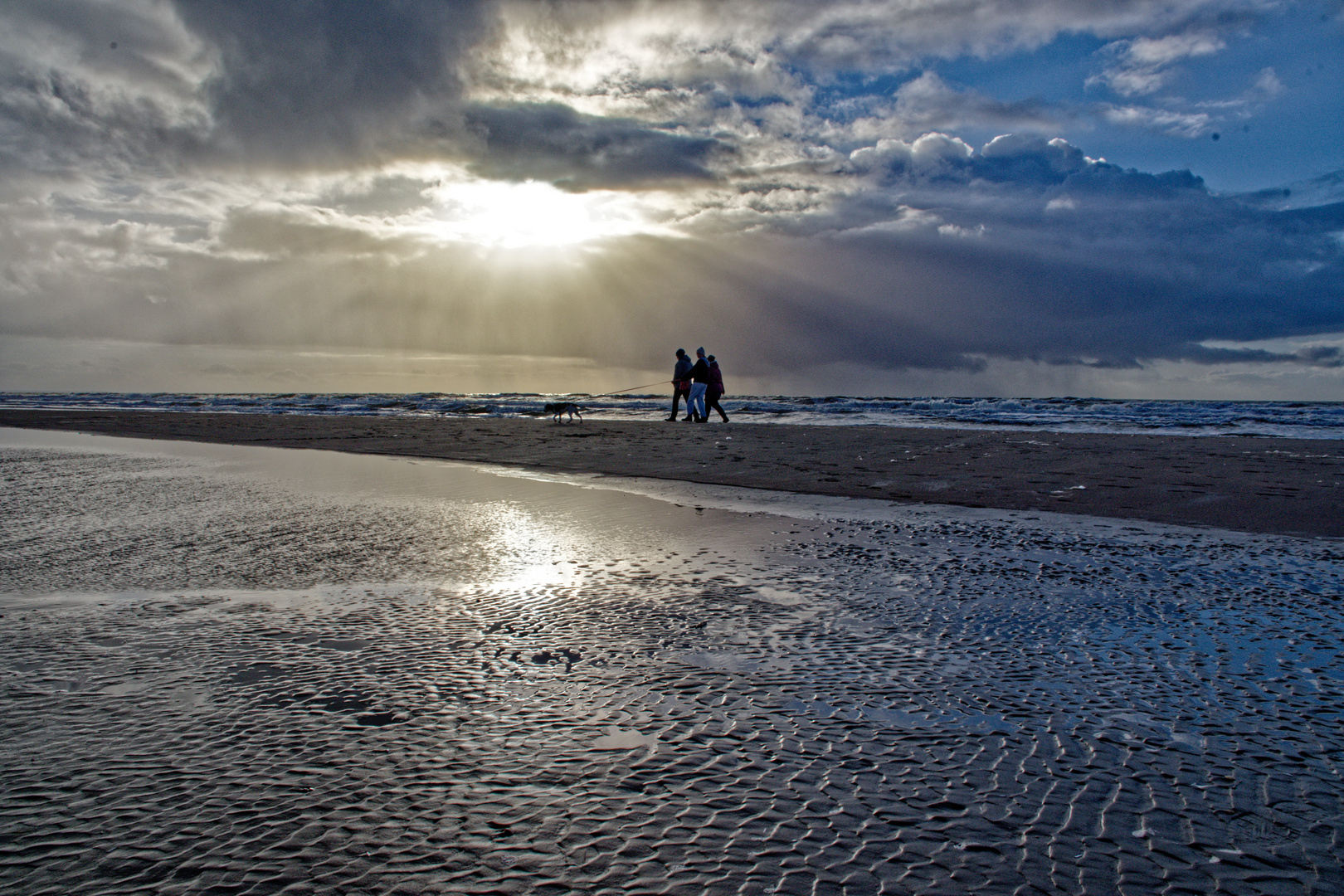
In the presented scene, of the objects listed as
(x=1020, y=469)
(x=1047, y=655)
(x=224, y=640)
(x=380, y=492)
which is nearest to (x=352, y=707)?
(x=224, y=640)

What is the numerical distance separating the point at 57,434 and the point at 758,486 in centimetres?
1696

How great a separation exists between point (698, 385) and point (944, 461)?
443 inches

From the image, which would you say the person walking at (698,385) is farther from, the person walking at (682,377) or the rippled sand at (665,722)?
the rippled sand at (665,722)

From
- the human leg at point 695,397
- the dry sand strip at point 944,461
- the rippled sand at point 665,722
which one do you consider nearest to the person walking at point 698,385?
the human leg at point 695,397

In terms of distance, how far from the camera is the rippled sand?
1.67 m

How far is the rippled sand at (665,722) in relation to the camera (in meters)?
1.67

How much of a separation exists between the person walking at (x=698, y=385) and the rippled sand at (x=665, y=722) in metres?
16.4

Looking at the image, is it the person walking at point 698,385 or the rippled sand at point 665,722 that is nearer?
the rippled sand at point 665,722

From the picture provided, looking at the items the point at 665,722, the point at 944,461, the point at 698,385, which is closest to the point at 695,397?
the point at 698,385

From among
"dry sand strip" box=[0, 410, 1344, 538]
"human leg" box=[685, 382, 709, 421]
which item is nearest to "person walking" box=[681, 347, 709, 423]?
"human leg" box=[685, 382, 709, 421]

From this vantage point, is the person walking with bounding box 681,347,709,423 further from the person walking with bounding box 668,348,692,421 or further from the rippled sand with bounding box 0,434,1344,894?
the rippled sand with bounding box 0,434,1344,894

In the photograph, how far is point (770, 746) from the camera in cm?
217

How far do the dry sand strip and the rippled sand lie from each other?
8.64 feet

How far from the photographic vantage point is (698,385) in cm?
2156
